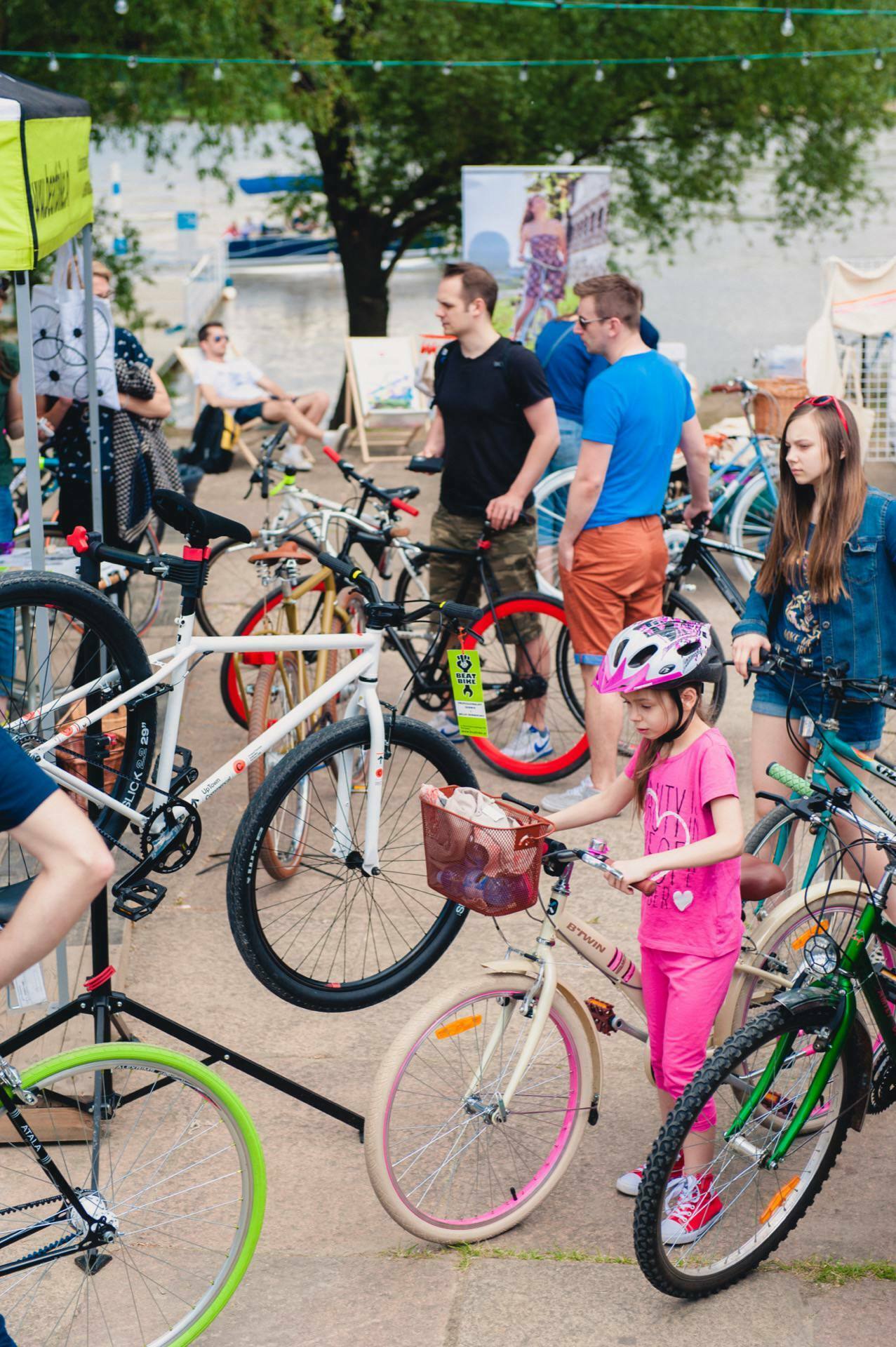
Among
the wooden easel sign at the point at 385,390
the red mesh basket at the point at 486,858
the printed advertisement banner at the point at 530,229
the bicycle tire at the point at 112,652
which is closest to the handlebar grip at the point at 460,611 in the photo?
the bicycle tire at the point at 112,652

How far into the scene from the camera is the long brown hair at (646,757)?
3.23 metres

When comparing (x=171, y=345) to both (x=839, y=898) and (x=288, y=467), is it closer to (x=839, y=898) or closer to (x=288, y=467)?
(x=288, y=467)

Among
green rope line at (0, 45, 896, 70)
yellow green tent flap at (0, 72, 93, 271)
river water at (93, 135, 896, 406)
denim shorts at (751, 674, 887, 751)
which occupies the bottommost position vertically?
river water at (93, 135, 896, 406)

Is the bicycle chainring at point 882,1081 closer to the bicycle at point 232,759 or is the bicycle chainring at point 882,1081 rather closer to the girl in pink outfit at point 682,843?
the girl in pink outfit at point 682,843

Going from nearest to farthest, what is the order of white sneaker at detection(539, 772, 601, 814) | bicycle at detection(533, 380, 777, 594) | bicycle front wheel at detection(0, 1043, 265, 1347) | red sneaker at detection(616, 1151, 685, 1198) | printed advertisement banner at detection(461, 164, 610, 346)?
bicycle front wheel at detection(0, 1043, 265, 1347), red sneaker at detection(616, 1151, 685, 1198), white sneaker at detection(539, 772, 601, 814), bicycle at detection(533, 380, 777, 594), printed advertisement banner at detection(461, 164, 610, 346)

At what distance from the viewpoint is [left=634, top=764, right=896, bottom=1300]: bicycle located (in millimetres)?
2969

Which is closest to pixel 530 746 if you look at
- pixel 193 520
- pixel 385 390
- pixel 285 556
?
pixel 285 556

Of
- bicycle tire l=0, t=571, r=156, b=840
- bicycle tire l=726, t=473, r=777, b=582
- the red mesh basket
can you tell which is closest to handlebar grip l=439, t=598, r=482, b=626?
bicycle tire l=0, t=571, r=156, b=840

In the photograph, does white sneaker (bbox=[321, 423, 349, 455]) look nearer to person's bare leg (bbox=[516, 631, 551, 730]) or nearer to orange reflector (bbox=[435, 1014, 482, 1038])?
person's bare leg (bbox=[516, 631, 551, 730])

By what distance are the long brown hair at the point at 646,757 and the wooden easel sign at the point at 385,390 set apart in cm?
911

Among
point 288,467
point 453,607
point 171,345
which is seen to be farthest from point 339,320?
point 453,607

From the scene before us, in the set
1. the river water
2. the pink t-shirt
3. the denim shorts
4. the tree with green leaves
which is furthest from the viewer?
the river water

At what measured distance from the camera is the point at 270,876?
493 cm

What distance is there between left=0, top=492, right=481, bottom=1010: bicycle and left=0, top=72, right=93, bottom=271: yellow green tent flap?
0.77m
